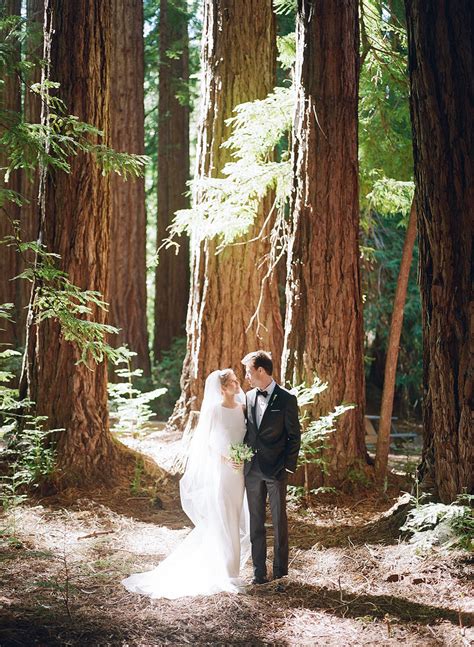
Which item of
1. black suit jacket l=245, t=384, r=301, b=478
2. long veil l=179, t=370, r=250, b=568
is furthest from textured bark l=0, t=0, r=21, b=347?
black suit jacket l=245, t=384, r=301, b=478

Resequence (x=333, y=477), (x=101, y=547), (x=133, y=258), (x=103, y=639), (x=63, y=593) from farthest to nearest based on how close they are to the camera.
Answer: (x=133, y=258) → (x=333, y=477) → (x=101, y=547) → (x=63, y=593) → (x=103, y=639)

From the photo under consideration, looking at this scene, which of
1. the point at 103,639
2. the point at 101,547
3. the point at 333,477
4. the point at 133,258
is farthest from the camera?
the point at 133,258

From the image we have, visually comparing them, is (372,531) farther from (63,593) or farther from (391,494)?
(63,593)

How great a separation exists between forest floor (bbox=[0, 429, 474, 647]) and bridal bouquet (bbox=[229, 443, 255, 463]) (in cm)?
106

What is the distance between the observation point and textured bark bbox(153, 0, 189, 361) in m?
21.2

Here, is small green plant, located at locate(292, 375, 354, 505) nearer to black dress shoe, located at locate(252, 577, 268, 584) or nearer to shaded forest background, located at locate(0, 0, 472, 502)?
shaded forest background, located at locate(0, 0, 472, 502)

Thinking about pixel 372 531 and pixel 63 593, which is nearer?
pixel 63 593

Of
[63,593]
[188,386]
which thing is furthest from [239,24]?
[63,593]

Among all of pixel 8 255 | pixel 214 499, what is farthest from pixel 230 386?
pixel 8 255

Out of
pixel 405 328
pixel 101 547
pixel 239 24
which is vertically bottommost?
pixel 101 547

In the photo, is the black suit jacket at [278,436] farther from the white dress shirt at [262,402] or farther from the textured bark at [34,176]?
the textured bark at [34,176]

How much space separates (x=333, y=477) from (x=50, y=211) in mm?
4703

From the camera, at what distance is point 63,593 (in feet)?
20.4

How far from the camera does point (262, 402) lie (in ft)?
22.4
